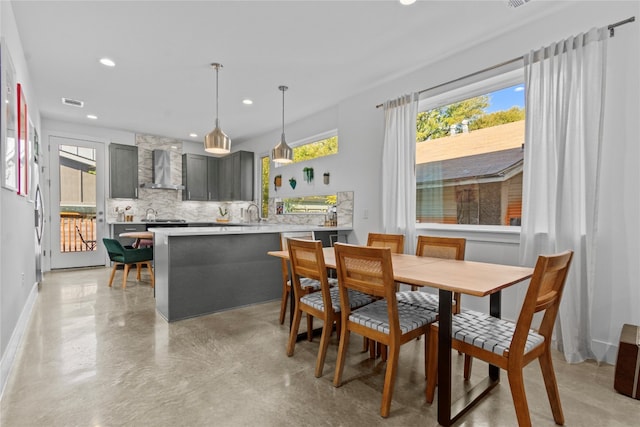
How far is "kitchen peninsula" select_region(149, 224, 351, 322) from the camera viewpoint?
307 cm

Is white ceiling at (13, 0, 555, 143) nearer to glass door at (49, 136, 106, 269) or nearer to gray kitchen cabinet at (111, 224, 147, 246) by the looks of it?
glass door at (49, 136, 106, 269)

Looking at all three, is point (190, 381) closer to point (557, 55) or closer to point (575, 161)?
point (575, 161)

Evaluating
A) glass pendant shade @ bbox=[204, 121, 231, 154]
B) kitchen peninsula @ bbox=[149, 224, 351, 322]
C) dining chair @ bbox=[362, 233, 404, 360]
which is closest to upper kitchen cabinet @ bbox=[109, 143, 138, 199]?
kitchen peninsula @ bbox=[149, 224, 351, 322]

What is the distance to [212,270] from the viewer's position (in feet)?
Answer: 10.8

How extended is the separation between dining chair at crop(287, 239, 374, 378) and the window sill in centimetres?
147

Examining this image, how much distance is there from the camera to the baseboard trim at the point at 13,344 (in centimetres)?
195

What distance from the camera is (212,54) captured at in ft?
10.7

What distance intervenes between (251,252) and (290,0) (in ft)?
7.98

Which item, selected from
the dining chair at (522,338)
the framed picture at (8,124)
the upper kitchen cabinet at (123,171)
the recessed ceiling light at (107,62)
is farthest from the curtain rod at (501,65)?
the upper kitchen cabinet at (123,171)

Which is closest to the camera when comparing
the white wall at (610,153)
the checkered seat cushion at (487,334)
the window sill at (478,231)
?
the checkered seat cushion at (487,334)

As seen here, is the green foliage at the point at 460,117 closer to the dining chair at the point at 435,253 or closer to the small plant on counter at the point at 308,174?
the dining chair at the point at 435,253

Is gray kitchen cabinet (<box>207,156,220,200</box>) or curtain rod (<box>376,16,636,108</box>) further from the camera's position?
gray kitchen cabinet (<box>207,156,220,200</box>)

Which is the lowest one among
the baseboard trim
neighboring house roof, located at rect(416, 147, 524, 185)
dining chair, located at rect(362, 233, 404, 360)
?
the baseboard trim

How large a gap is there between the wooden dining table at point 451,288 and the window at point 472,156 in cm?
132
